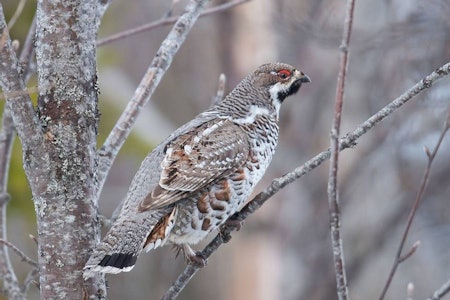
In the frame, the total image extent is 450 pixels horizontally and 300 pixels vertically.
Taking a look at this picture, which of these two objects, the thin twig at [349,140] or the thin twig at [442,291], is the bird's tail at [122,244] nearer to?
the thin twig at [349,140]

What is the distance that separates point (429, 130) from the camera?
26.8ft

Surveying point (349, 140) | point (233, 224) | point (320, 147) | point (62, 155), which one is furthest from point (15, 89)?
point (320, 147)

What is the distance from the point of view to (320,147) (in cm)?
1073

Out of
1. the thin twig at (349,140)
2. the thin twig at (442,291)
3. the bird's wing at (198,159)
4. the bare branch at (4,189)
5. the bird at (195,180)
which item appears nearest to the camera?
the thin twig at (442,291)

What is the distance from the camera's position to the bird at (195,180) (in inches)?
139

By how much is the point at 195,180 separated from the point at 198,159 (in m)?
0.14

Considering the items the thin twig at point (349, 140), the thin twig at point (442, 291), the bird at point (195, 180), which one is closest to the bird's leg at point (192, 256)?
the bird at point (195, 180)

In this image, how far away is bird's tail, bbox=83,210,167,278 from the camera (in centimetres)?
274

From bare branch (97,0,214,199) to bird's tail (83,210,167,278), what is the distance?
0.27 meters

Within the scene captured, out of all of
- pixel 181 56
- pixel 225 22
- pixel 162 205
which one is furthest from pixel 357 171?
pixel 162 205

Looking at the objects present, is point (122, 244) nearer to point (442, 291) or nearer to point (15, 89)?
point (15, 89)

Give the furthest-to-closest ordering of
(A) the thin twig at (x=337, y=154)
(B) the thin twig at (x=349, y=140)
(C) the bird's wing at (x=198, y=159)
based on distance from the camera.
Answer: (C) the bird's wing at (x=198, y=159)
(B) the thin twig at (x=349, y=140)
(A) the thin twig at (x=337, y=154)

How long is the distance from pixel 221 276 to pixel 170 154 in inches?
305

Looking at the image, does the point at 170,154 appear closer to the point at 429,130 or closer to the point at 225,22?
the point at 429,130
